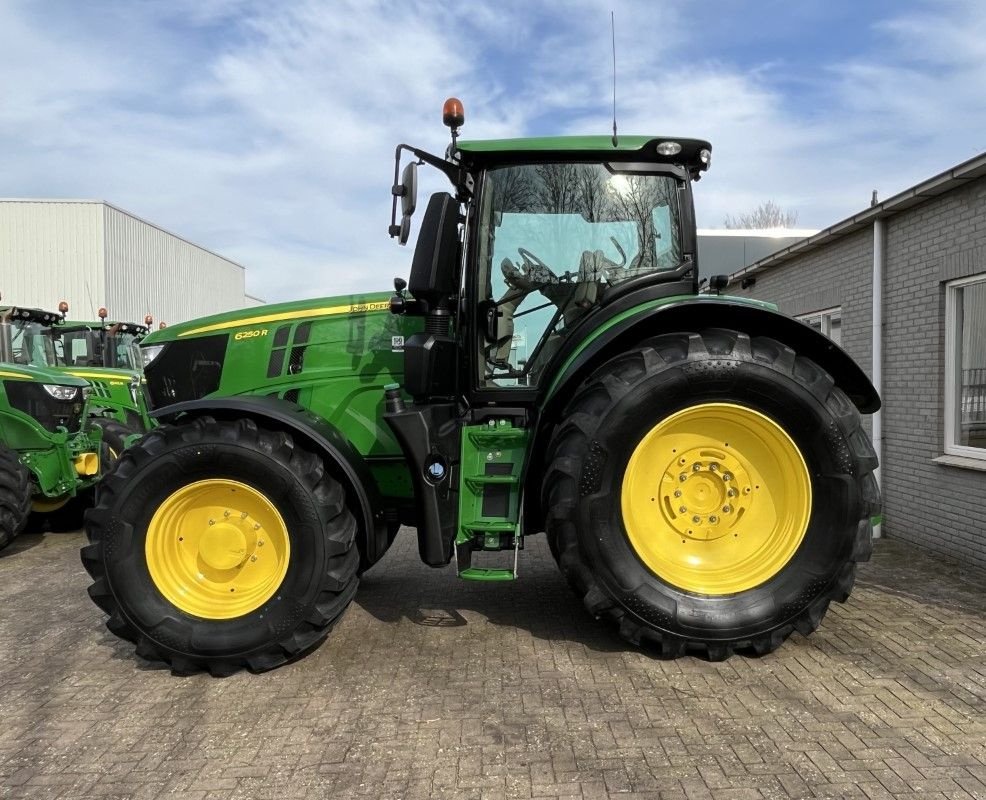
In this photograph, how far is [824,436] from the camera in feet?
11.5

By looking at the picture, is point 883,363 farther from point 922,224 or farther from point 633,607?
point 633,607

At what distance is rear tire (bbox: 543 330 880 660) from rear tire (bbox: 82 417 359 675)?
1.10 meters

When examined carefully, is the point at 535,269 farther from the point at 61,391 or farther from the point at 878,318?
the point at 61,391

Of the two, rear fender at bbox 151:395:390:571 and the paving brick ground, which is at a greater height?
rear fender at bbox 151:395:390:571

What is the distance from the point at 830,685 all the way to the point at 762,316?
1695 mm

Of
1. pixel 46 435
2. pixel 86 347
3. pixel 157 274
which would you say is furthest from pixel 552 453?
pixel 157 274

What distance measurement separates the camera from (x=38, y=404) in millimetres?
6570

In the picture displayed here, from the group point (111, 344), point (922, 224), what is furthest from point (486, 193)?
point (111, 344)

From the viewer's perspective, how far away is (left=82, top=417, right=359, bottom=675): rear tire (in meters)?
3.48

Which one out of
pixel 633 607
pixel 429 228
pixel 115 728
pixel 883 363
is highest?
pixel 429 228

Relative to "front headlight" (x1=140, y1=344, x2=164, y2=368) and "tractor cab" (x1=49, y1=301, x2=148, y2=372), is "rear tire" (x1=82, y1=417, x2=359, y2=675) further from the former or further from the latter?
"tractor cab" (x1=49, y1=301, x2=148, y2=372)

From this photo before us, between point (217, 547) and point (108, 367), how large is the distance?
726 centimetres

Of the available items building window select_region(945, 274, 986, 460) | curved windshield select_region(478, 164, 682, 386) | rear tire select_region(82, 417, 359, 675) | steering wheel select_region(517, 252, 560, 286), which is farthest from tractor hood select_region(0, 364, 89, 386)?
building window select_region(945, 274, 986, 460)

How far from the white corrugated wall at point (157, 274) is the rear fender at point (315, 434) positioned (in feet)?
63.2
